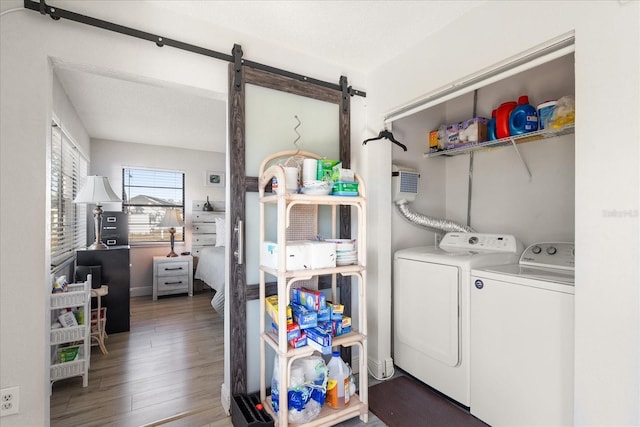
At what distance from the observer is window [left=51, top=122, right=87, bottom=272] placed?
8.98 feet

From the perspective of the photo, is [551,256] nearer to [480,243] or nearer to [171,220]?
[480,243]

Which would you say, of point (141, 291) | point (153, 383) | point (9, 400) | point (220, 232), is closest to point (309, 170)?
point (9, 400)

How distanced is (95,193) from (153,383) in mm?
1942

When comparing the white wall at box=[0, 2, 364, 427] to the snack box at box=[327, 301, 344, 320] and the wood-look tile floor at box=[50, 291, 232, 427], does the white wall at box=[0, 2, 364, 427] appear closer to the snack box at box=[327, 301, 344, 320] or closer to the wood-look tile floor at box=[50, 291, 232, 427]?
the wood-look tile floor at box=[50, 291, 232, 427]

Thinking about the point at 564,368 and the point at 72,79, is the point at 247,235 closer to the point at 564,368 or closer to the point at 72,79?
the point at 564,368

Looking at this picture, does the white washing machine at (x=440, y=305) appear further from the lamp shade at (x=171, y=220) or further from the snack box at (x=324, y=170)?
the lamp shade at (x=171, y=220)

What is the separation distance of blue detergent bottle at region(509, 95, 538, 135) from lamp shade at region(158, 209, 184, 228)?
465cm

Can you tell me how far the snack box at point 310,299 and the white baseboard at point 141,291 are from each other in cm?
396

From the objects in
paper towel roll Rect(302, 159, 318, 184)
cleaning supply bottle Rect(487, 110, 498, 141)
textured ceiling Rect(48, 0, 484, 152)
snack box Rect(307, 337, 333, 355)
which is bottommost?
snack box Rect(307, 337, 333, 355)

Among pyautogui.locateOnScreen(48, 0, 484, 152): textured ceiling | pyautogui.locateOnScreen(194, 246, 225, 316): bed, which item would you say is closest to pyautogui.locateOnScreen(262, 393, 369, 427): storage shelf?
pyautogui.locateOnScreen(194, 246, 225, 316): bed

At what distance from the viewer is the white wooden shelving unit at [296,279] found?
1.62m

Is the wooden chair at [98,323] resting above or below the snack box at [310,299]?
below

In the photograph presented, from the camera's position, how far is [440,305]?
6.77ft

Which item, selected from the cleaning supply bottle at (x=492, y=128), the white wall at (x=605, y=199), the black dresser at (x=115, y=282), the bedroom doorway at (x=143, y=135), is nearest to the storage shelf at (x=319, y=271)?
the white wall at (x=605, y=199)
